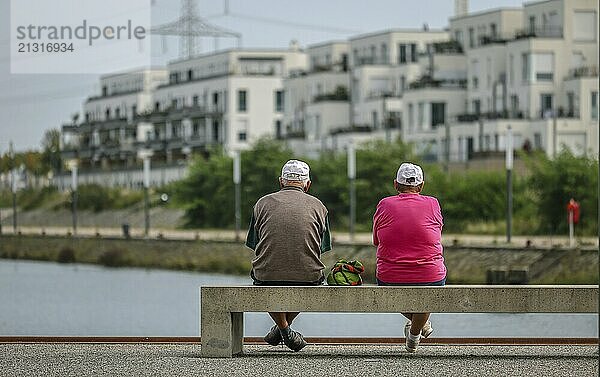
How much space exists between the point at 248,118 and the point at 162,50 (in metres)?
14.5

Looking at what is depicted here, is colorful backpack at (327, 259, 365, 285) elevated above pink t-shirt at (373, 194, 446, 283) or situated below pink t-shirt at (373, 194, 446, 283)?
below

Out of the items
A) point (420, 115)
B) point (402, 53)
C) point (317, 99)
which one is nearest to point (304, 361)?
point (420, 115)

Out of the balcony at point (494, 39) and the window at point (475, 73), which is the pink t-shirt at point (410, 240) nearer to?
the balcony at point (494, 39)

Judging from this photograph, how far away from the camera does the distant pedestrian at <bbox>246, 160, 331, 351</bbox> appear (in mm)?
10102

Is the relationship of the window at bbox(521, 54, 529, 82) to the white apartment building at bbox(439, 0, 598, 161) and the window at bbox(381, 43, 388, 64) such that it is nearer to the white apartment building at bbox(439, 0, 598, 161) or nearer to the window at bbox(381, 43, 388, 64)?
the white apartment building at bbox(439, 0, 598, 161)

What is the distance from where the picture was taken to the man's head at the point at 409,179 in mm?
10117

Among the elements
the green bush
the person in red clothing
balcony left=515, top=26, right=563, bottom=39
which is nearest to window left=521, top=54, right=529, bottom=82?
balcony left=515, top=26, right=563, bottom=39

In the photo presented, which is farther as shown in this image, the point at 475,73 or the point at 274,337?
the point at 475,73

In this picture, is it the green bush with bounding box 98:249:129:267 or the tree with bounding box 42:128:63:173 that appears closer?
the green bush with bounding box 98:249:129:267

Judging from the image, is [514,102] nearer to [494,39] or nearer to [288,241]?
[494,39]

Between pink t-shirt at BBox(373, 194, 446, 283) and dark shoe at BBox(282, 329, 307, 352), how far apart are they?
26.0 inches

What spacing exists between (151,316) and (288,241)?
67.1 feet

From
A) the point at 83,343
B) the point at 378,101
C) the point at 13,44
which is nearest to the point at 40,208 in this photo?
the point at 378,101

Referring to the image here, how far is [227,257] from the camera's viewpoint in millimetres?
47125
